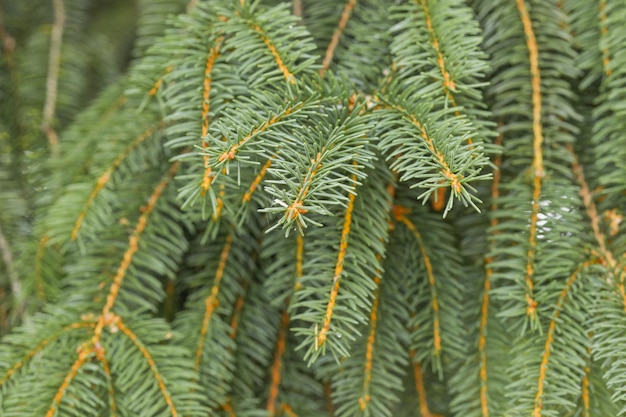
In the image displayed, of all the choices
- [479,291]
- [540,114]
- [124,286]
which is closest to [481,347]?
[479,291]

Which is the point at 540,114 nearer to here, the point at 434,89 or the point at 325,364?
the point at 434,89

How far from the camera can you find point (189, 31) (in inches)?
21.8

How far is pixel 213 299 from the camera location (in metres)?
0.58

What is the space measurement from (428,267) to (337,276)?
0.12 meters

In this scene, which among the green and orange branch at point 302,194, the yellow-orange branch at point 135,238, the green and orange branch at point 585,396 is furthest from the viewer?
the yellow-orange branch at point 135,238

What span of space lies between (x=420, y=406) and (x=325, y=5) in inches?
15.5

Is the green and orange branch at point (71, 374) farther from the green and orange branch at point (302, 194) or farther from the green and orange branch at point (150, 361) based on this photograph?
the green and orange branch at point (302, 194)

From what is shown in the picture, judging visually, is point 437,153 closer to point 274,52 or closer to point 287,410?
point 274,52

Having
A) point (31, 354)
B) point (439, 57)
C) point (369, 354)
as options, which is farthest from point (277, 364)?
point (439, 57)

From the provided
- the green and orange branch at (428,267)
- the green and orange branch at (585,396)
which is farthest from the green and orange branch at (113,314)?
the green and orange branch at (585,396)

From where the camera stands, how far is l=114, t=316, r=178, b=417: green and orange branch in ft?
1.68

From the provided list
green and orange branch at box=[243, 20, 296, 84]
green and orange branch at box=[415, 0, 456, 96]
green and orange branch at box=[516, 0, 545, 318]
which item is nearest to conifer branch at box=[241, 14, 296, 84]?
green and orange branch at box=[243, 20, 296, 84]

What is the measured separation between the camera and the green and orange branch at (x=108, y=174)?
565 millimetres

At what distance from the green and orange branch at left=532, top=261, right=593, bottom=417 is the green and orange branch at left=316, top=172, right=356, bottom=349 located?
165 mm
